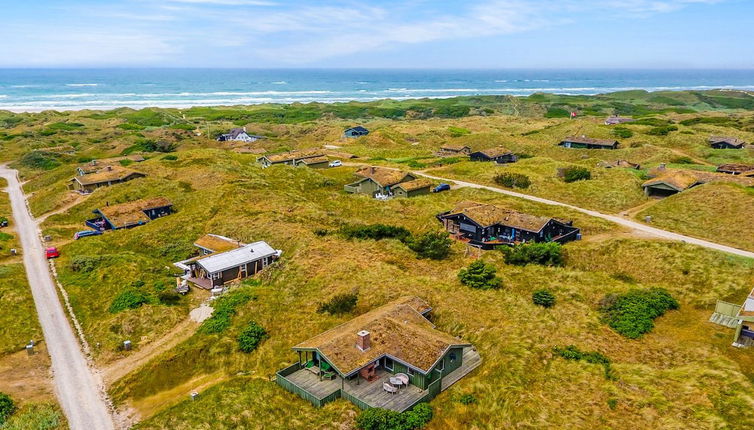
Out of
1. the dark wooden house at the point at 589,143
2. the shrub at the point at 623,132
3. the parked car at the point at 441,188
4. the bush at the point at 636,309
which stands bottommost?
the bush at the point at 636,309

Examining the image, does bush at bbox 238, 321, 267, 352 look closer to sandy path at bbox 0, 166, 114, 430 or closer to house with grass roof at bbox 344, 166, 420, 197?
sandy path at bbox 0, 166, 114, 430

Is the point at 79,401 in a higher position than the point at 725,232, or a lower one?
lower

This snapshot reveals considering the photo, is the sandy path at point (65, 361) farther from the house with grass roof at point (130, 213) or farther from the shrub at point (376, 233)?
the shrub at point (376, 233)

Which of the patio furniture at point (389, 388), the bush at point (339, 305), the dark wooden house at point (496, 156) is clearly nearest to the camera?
the patio furniture at point (389, 388)

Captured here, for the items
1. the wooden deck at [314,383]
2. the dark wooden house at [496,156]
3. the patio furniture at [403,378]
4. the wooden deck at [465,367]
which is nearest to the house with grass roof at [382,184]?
the dark wooden house at [496,156]

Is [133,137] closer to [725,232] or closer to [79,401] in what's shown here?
[79,401]

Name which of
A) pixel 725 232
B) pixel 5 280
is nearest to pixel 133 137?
pixel 5 280

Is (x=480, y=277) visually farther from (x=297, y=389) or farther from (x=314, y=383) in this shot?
(x=297, y=389)

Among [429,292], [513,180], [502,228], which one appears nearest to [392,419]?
[429,292]
